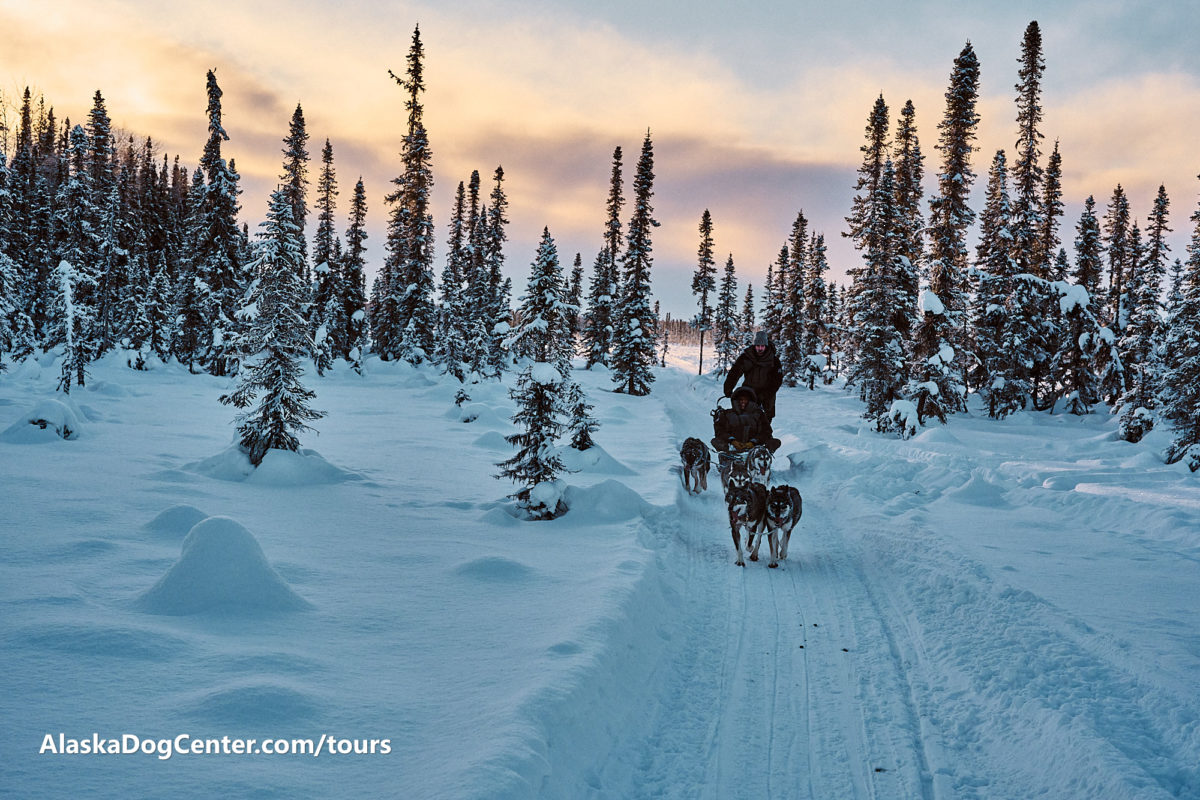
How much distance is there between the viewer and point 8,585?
487cm

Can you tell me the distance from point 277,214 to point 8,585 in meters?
10.7

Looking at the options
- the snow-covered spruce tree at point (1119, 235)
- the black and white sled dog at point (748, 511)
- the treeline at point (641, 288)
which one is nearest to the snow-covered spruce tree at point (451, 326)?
the treeline at point (641, 288)

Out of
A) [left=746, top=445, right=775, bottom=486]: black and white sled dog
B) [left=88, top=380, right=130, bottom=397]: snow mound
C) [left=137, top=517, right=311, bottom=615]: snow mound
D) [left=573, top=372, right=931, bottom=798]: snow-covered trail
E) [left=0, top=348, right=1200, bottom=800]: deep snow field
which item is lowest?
[left=573, top=372, right=931, bottom=798]: snow-covered trail

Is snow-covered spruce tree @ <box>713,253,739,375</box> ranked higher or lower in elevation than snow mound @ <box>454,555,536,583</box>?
higher

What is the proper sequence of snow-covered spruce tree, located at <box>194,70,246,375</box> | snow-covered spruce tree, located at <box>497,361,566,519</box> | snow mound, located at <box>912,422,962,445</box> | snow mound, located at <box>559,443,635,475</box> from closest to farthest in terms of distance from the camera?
1. snow-covered spruce tree, located at <box>497,361,566,519</box>
2. snow mound, located at <box>559,443,635,475</box>
3. snow mound, located at <box>912,422,962,445</box>
4. snow-covered spruce tree, located at <box>194,70,246,375</box>

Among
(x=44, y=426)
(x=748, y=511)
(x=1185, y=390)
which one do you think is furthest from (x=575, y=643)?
(x=1185, y=390)

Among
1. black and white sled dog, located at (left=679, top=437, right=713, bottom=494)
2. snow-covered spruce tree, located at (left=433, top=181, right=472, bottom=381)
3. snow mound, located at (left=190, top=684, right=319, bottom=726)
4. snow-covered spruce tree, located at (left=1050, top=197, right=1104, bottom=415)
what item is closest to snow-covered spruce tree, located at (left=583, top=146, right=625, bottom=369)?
snow-covered spruce tree, located at (left=433, top=181, right=472, bottom=381)

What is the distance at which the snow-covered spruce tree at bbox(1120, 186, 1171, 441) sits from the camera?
25.2 metres

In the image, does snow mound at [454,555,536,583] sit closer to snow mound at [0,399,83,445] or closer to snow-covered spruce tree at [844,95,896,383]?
snow mound at [0,399,83,445]

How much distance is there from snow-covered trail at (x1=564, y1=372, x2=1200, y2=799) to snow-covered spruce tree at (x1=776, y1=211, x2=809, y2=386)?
1889 inches

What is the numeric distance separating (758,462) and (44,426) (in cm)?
1358

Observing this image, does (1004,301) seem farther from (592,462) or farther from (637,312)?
(592,462)

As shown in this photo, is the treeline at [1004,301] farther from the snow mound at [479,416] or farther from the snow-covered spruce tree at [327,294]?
the snow-covered spruce tree at [327,294]

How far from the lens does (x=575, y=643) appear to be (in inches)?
191
